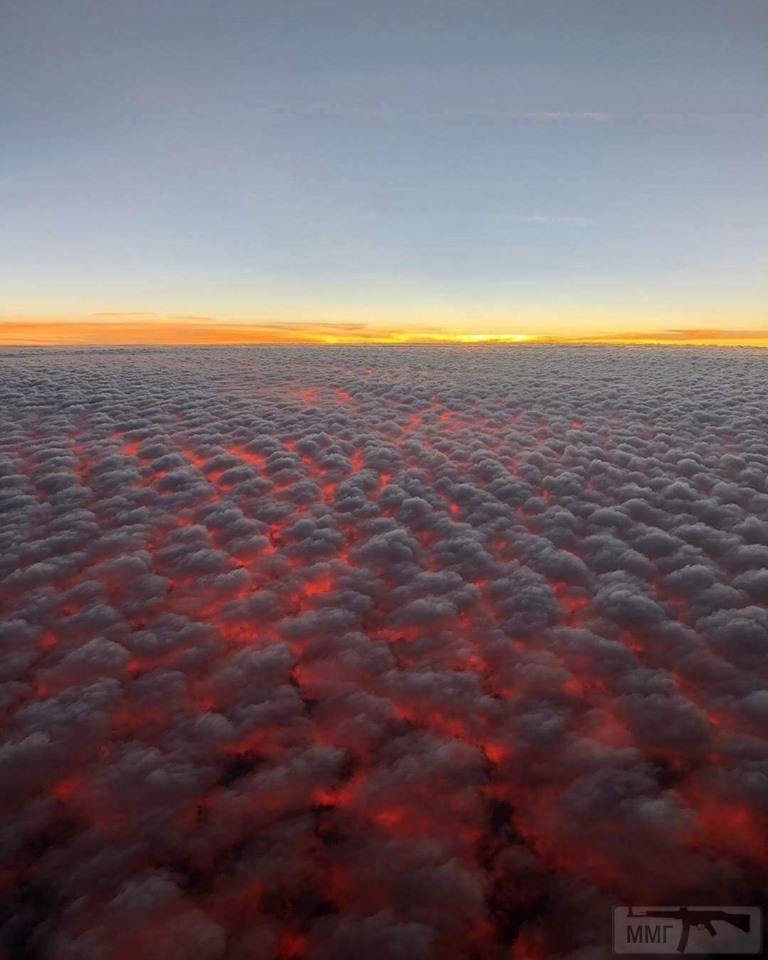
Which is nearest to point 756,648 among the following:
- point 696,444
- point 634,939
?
point 634,939

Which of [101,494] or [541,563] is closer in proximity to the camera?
[541,563]

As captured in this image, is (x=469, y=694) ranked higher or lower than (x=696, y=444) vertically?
lower

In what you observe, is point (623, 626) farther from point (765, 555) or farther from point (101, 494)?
point (101, 494)

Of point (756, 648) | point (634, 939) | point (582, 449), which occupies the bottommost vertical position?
point (634, 939)

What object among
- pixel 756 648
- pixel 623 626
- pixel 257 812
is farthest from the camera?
pixel 623 626

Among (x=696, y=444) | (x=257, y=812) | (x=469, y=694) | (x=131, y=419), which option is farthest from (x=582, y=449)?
(x=131, y=419)

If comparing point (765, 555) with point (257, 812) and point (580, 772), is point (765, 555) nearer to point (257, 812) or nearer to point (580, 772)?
point (580, 772)

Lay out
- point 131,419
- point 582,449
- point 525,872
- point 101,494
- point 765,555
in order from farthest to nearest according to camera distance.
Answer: point 131,419 < point 582,449 < point 101,494 < point 765,555 < point 525,872
